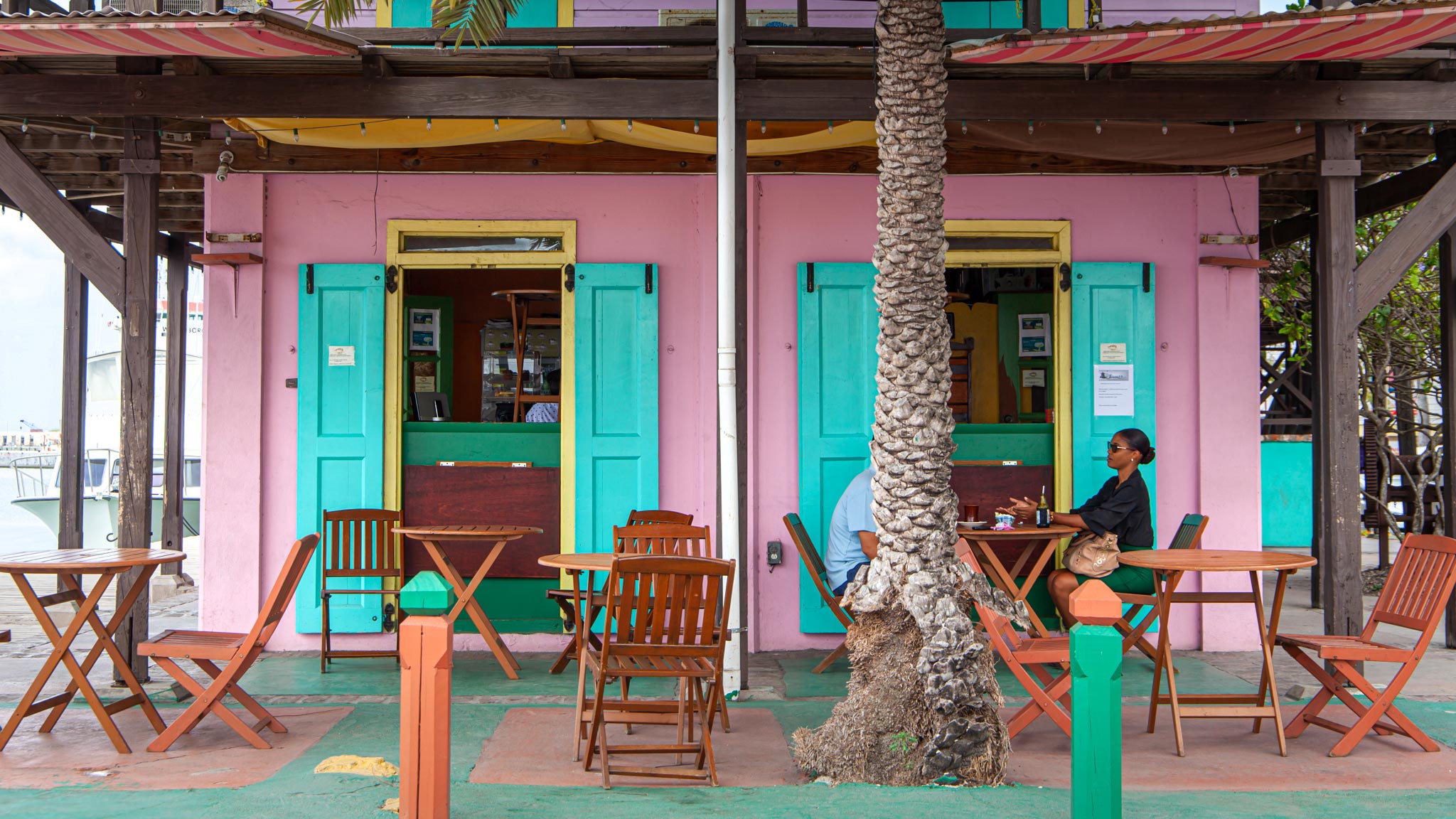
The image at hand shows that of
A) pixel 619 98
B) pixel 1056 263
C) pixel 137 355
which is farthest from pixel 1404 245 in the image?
pixel 137 355

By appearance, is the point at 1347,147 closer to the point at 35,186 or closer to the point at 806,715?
the point at 806,715

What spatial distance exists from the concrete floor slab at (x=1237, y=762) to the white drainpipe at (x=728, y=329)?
1567 mm

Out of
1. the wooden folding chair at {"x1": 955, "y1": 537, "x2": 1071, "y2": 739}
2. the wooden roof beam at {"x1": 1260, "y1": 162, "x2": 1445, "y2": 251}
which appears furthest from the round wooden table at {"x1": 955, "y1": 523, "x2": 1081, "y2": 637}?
the wooden roof beam at {"x1": 1260, "y1": 162, "x2": 1445, "y2": 251}

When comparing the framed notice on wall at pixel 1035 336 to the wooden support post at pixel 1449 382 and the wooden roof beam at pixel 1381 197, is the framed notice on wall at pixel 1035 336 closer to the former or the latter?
the wooden roof beam at pixel 1381 197

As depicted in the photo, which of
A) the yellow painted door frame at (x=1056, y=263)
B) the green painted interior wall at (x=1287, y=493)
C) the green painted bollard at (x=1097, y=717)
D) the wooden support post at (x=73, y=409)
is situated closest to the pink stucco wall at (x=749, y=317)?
the yellow painted door frame at (x=1056, y=263)

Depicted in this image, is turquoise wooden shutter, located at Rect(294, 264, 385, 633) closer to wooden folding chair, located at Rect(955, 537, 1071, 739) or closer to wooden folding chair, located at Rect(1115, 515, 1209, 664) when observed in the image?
wooden folding chair, located at Rect(955, 537, 1071, 739)

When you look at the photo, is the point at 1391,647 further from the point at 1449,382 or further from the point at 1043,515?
the point at 1449,382

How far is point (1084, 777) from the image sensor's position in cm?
306

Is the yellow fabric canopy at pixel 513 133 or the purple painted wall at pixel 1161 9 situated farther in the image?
the purple painted wall at pixel 1161 9

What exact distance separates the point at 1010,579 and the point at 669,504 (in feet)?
7.43

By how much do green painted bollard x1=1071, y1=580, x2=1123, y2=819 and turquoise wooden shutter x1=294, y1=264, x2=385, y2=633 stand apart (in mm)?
5316

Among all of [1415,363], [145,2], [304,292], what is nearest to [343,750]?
[304,292]

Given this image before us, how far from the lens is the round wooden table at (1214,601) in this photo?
495 cm

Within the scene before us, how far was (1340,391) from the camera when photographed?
5988 millimetres
